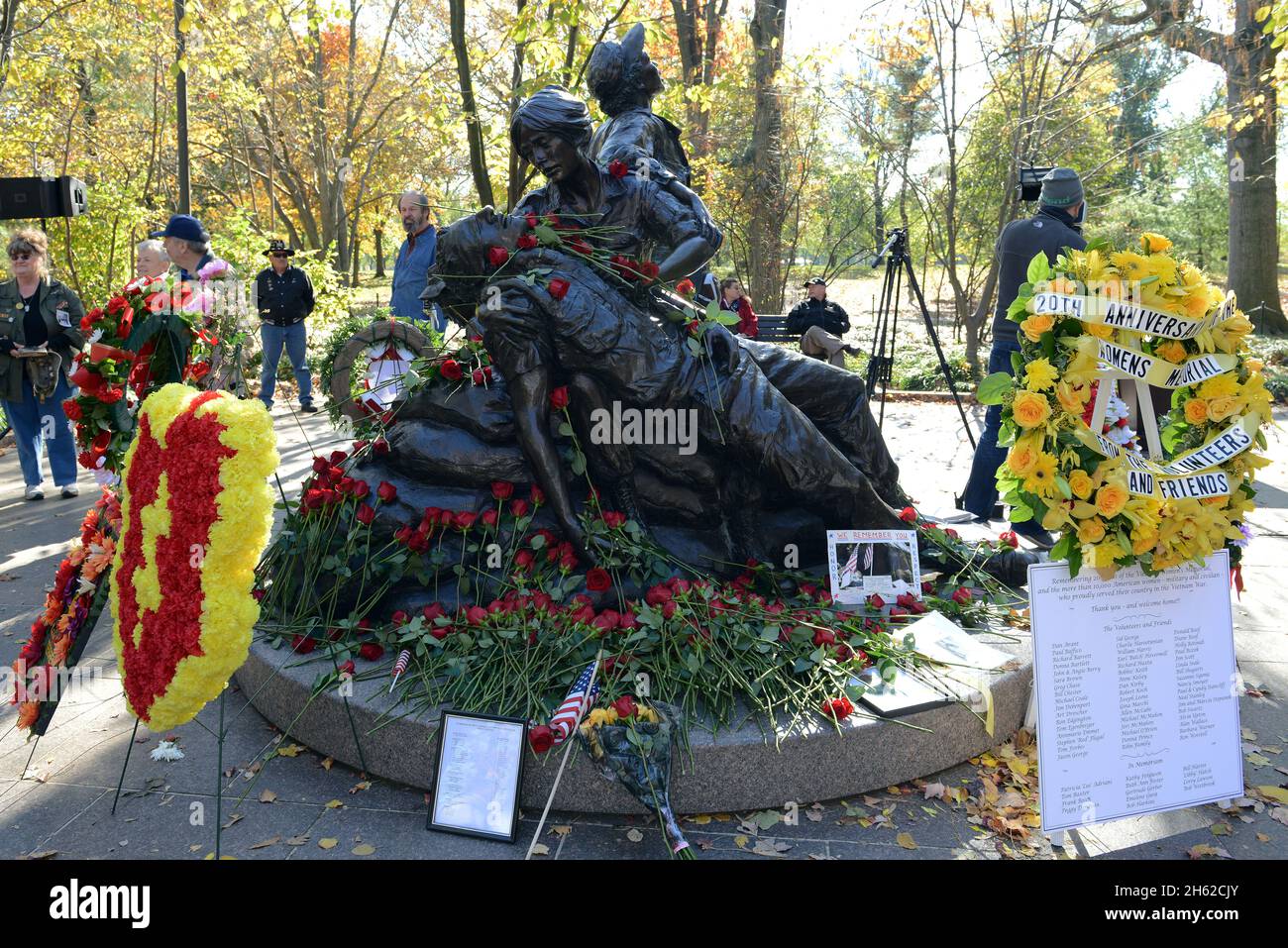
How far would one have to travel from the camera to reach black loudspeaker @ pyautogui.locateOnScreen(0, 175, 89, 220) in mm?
3498

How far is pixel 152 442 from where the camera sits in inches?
107

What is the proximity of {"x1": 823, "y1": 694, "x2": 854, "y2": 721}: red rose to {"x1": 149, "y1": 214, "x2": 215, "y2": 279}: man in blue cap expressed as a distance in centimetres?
433

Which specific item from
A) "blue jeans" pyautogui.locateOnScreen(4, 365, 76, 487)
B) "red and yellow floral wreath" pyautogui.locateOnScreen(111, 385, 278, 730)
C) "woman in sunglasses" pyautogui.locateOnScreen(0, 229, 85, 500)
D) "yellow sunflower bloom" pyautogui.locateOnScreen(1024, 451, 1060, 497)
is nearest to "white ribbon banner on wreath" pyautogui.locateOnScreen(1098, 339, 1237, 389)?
"yellow sunflower bloom" pyautogui.locateOnScreen(1024, 451, 1060, 497)

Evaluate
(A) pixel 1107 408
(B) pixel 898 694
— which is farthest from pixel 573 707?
(A) pixel 1107 408

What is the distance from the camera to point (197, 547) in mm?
2486

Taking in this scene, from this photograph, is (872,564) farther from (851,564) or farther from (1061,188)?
(1061,188)

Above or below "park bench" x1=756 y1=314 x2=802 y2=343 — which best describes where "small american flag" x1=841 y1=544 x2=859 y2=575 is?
below

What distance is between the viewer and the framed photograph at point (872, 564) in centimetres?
402

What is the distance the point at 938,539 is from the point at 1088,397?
174 cm

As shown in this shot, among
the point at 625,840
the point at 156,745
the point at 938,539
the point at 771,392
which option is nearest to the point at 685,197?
the point at 771,392

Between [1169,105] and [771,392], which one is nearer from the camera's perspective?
[771,392]

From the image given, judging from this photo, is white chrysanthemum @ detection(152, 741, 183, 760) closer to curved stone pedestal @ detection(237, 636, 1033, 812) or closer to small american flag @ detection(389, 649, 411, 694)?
curved stone pedestal @ detection(237, 636, 1033, 812)

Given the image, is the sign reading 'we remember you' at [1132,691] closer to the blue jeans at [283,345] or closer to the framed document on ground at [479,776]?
the framed document on ground at [479,776]

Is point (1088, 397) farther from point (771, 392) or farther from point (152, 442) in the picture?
point (152, 442)
